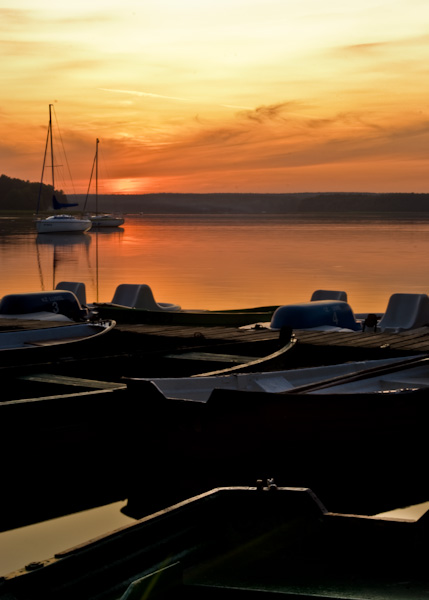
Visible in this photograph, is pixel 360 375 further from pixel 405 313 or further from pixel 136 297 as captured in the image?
pixel 136 297

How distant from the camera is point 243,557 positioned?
5.32 meters

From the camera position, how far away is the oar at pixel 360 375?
30.9 feet

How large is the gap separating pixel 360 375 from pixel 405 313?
20.3 feet

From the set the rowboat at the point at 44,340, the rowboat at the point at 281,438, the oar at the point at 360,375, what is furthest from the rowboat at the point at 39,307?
the rowboat at the point at 281,438

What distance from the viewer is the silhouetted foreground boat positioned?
4.74m

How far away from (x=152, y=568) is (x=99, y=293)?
1226 inches

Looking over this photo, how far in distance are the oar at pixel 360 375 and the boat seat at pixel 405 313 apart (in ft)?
14.6

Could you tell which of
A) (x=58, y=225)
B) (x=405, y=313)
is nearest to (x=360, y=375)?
(x=405, y=313)

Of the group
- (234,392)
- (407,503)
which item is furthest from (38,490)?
(407,503)

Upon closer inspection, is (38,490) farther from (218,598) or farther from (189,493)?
(218,598)

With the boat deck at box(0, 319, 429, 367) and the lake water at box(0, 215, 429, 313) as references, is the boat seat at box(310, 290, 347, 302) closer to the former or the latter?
the boat deck at box(0, 319, 429, 367)

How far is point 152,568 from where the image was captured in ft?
16.5

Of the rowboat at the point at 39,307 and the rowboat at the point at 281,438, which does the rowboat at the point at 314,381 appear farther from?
the rowboat at the point at 39,307

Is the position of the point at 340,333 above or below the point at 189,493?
above
